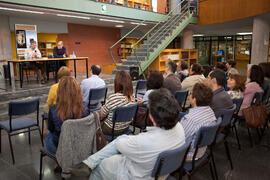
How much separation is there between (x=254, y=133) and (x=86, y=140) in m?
3.30

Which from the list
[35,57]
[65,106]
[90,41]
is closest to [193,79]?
[65,106]

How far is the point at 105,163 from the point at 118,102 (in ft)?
3.57

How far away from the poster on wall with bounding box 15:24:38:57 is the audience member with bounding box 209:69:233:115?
7955mm

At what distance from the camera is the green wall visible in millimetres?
6913

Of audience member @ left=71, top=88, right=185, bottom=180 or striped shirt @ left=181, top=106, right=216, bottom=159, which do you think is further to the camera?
striped shirt @ left=181, top=106, right=216, bottom=159

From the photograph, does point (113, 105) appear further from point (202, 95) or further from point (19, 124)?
point (19, 124)

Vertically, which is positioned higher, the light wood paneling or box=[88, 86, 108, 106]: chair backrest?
the light wood paneling

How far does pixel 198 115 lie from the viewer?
2182 mm

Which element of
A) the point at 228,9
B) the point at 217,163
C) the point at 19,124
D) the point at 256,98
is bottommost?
the point at 217,163

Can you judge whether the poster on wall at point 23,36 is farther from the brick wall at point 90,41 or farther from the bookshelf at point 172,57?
the bookshelf at point 172,57

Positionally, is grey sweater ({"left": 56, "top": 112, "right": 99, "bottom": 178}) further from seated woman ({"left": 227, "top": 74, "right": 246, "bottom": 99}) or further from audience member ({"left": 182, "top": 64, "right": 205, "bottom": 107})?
audience member ({"left": 182, "top": 64, "right": 205, "bottom": 107})

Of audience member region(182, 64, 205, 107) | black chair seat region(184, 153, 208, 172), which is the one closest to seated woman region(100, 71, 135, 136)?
black chair seat region(184, 153, 208, 172)

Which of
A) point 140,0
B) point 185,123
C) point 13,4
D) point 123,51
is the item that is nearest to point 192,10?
point 140,0

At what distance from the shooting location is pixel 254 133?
13.3 ft
